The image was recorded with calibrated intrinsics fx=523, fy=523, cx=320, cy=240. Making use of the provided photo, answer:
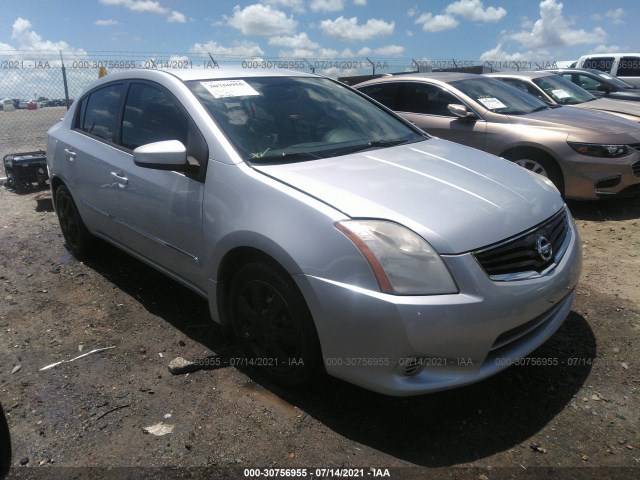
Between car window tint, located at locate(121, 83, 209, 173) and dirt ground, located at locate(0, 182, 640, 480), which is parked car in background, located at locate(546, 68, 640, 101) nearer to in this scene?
dirt ground, located at locate(0, 182, 640, 480)

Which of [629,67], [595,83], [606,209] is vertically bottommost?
[606,209]

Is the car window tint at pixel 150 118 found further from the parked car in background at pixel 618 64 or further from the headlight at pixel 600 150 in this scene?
the parked car in background at pixel 618 64

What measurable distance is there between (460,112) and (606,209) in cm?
201

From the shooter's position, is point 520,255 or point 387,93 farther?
point 387,93

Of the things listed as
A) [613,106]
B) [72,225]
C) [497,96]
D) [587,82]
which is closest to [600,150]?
[497,96]

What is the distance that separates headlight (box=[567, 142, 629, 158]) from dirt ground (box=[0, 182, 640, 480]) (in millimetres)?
2208

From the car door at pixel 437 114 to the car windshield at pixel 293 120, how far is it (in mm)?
2662

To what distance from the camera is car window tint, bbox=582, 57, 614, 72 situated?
16000mm

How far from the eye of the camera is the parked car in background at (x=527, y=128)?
559cm

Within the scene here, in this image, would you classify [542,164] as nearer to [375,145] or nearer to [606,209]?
[606,209]

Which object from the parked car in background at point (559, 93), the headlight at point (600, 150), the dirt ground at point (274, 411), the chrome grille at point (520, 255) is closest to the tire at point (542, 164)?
the headlight at point (600, 150)

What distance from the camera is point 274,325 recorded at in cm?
267

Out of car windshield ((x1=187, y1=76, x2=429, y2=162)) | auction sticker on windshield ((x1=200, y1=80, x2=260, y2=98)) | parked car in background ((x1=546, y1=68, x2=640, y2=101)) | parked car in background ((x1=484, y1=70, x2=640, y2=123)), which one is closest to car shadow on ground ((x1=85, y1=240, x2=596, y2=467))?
car windshield ((x1=187, y1=76, x2=429, y2=162))

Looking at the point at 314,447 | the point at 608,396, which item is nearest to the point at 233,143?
the point at 314,447
